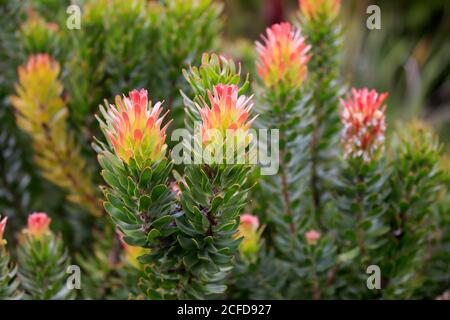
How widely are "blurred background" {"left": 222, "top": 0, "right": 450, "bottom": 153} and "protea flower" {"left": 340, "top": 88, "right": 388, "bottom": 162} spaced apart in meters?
1.15

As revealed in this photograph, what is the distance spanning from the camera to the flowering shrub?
0.71 m

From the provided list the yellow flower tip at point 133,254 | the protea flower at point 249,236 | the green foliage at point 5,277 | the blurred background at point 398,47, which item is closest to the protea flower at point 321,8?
the protea flower at point 249,236

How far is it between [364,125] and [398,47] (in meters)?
2.33

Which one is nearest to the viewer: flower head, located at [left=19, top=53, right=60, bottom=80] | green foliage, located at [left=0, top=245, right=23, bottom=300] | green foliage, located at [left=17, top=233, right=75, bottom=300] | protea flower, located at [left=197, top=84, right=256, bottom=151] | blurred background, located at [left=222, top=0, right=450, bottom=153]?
protea flower, located at [left=197, top=84, right=256, bottom=151]

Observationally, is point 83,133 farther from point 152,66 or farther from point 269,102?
point 269,102

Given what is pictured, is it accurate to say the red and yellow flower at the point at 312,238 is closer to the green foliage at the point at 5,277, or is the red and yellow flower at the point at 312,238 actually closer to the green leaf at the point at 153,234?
the green leaf at the point at 153,234

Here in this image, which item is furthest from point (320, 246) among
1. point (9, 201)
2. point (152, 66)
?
point (9, 201)

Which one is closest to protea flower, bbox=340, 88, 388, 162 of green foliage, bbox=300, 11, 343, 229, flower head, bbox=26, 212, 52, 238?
green foliage, bbox=300, 11, 343, 229

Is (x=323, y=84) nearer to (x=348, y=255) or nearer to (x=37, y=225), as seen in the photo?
(x=348, y=255)

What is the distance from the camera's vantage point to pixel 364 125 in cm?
91

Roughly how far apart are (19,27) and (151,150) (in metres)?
0.76

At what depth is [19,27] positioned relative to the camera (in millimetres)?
1272

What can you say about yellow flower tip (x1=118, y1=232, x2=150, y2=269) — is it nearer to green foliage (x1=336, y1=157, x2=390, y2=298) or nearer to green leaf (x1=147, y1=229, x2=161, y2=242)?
green leaf (x1=147, y1=229, x2=161, y2=242)

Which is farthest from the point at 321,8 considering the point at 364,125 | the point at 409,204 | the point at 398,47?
the point at 398,47
